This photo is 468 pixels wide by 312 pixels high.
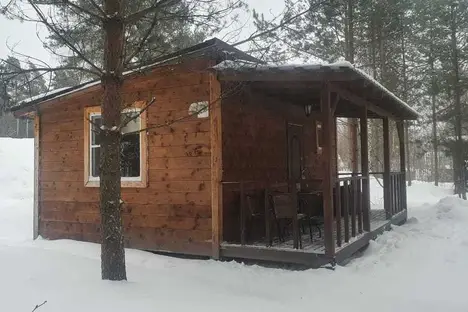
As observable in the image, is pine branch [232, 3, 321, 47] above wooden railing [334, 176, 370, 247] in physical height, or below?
above

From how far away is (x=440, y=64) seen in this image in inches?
696

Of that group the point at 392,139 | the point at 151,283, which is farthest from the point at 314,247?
the point at 392,139

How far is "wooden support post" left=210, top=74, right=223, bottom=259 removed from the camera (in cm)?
621

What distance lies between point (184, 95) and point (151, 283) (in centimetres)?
290

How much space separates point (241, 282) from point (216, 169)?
165 centimetres

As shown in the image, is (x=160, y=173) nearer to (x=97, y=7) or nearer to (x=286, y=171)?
(x=286, y=171)

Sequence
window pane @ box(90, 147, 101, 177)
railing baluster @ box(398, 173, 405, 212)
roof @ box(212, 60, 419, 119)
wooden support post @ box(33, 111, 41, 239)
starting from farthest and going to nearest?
railing baluster @ box(398, 173, 405, 212) → wooden support post @ box(33, 111, 41, 239) → window pane @ box(90, 147, 101, 177) → roof @ box(212, 60, 419, 119)

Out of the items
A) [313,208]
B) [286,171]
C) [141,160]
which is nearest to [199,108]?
[141,160]

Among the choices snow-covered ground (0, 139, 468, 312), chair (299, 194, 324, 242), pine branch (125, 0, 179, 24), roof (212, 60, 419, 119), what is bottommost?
snow-covered ground (0, 139, 468, 312)

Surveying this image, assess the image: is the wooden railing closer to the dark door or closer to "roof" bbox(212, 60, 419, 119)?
"roof" bbox(212, 60, 419, 119)

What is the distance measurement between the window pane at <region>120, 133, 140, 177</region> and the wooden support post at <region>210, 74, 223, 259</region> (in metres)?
1.52

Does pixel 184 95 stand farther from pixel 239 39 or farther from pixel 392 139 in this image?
pixel 392 139

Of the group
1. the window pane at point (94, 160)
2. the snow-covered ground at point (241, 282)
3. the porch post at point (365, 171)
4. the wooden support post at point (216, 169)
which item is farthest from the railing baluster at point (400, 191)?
the window pane at point (94, 160)

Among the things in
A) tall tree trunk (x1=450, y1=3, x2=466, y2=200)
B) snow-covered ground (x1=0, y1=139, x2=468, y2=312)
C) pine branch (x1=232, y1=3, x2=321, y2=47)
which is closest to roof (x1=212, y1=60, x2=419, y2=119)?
pine branch (x1=232, y1=3, x2=321, y2=47)
